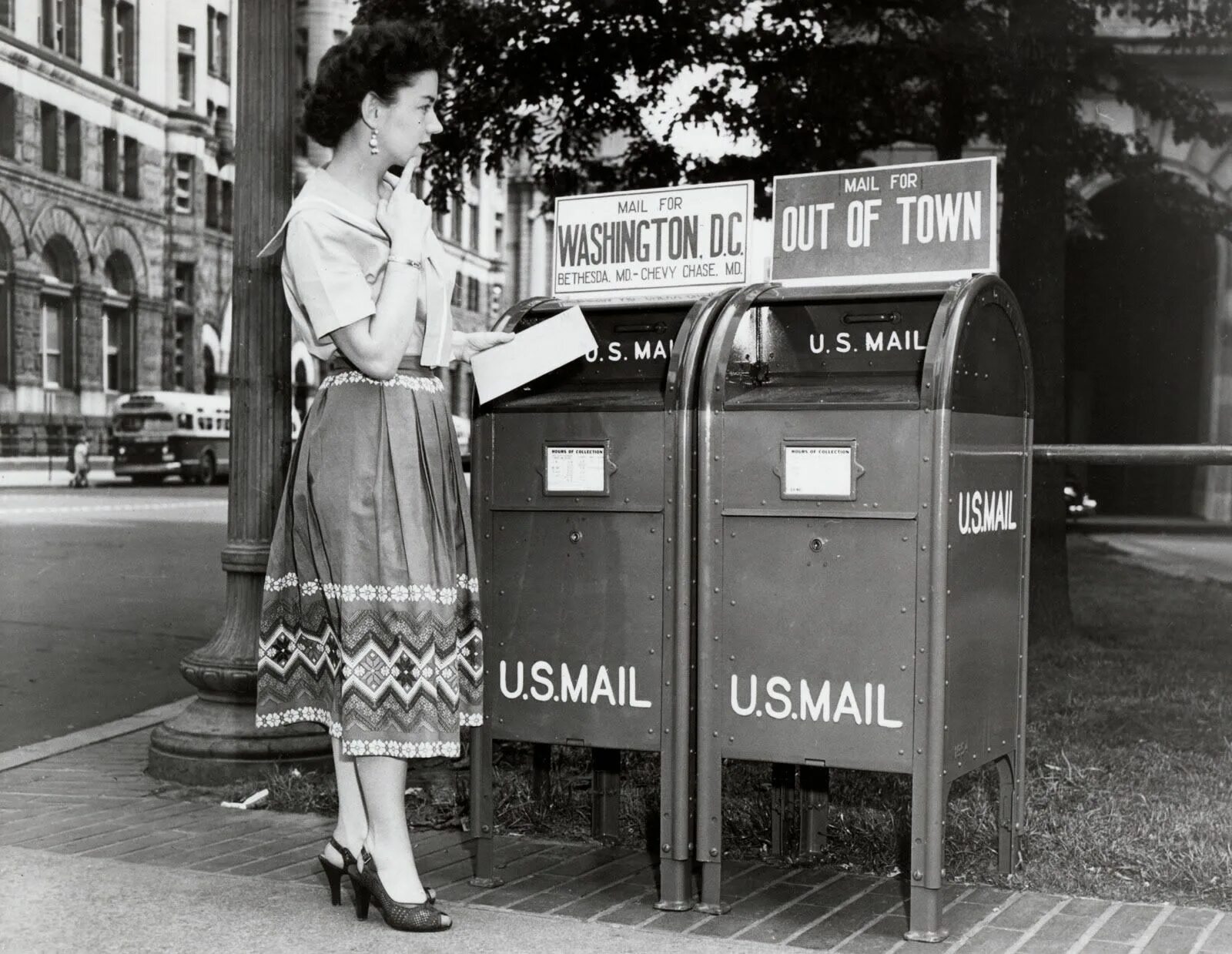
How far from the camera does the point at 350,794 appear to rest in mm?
3812

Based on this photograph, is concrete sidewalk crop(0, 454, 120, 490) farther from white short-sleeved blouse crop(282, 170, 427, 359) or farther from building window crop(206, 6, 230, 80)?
white short-sleeved blouse crop(282, 170, 427, 359)

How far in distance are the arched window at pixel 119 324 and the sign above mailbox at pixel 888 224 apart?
3394mm

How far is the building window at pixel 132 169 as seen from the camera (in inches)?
250

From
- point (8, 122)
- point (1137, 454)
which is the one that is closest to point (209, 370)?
point (8, 122)

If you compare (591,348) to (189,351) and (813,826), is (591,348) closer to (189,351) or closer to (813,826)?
(813,826)

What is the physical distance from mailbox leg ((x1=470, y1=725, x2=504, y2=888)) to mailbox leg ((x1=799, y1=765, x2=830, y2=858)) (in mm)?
934

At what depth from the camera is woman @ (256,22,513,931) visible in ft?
11.7

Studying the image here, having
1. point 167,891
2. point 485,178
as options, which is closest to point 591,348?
point 167,891

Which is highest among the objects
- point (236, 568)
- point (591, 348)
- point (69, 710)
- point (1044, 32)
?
point (1044, 32)

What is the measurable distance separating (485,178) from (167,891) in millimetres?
6869

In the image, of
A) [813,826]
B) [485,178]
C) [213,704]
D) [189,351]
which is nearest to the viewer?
[813,826]

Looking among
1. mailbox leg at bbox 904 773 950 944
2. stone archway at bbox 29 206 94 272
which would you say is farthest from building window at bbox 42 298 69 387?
mailbox leg at bbox 904 773 950 944

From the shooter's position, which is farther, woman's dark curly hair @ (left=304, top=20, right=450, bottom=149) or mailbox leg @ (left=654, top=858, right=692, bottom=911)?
mailbox leg @ (left=654, top=858, right=692, bottom=911)

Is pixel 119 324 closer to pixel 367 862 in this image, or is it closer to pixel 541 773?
pixel 541 773
